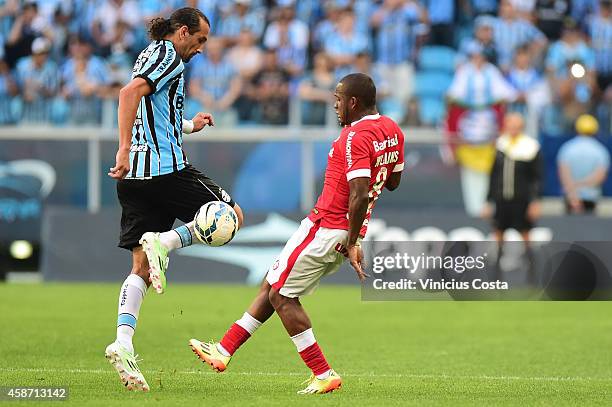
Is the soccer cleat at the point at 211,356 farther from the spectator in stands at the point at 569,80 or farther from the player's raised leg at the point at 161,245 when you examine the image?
the spectator in stands at the point at 569,80

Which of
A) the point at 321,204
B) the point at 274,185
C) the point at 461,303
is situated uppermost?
Result: the point at 321,204

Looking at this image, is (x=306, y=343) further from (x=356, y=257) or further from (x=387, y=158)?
(x=387, y=158)

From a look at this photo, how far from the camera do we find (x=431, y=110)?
20406 millimetres

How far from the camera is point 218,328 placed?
1316cm

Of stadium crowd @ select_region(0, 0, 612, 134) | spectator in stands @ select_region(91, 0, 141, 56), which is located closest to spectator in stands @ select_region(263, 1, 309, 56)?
stadium crowd @ select_region(0, 0, 612, 134)

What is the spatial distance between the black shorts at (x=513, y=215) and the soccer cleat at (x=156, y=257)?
10837 millimetres

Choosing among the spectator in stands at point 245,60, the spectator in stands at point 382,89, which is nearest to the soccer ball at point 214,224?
the spectator in stands at point 245,60

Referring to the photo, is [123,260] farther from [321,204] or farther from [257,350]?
[321,204]

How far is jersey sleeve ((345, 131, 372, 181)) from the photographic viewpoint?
311 inches

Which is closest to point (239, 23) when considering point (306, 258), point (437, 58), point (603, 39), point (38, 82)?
point (437, 58)

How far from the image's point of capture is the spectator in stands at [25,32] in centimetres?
2205

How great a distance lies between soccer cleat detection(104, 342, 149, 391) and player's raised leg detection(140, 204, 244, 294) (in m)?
0.44

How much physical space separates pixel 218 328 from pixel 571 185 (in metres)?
8.08

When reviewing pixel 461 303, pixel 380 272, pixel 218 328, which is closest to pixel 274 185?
pixel 461 303
